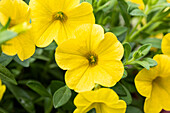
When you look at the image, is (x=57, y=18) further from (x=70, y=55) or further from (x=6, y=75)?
(x=6, y=75)

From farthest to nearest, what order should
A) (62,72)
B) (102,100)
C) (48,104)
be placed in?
(62,72)
(48,104)
(102,100)

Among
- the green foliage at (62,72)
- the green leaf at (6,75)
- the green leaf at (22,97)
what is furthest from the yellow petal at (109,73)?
the green leaf at (22,97)

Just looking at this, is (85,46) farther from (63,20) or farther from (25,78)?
(25,78)

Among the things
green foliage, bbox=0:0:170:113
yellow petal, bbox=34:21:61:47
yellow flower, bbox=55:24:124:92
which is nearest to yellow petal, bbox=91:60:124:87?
yellow flower, bbox=55:24:124:92

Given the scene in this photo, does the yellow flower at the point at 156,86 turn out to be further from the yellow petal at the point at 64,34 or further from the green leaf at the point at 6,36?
the green leaf at the point at 6,36

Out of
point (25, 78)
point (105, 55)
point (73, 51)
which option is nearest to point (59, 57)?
point (73, 51)

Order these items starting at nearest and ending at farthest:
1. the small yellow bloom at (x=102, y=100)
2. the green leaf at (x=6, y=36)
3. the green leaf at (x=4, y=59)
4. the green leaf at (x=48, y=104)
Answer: the green leaf at (x=6, y=36) < the small yellow bloom at (x=102, y=100) < the green leaf at (x=4, y=59) < the green leaf at (x=48, y=104)

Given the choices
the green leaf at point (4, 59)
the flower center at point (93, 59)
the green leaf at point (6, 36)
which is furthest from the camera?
the green leaf at point (4, 59)

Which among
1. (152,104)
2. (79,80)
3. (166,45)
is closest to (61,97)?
(79,80)
